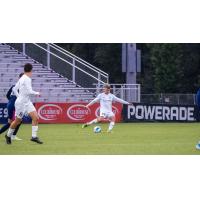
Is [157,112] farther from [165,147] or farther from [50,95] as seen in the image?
[165,147]

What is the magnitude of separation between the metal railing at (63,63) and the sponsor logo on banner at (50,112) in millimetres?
5708

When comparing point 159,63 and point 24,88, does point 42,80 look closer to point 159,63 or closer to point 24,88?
point 24,88

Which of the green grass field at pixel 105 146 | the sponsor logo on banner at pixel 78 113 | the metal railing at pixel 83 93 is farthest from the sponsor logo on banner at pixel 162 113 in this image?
the green grass field at pixel 105 146

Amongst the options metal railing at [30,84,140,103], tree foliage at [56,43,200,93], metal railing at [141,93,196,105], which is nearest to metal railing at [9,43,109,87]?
metal railing at [30,84,140,103]

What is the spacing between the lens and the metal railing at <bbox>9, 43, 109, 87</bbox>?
133 feet

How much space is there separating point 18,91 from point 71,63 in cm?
2096

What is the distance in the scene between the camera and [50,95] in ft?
129

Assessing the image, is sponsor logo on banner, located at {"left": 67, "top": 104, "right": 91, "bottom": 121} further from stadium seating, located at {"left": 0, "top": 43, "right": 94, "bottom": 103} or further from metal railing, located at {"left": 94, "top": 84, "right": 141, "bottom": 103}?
metal railing, located at {"left": 94, "top": 84, "right": 141, "bottom": 103}

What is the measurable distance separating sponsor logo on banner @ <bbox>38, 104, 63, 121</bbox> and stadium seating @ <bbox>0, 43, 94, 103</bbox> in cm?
399

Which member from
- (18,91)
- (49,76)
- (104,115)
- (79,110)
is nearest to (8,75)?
(49,76)

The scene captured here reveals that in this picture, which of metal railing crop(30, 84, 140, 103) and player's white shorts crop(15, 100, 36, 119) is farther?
metal railing crop(30, 84, 140, 103)

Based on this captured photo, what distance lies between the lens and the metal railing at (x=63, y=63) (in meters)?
40.4

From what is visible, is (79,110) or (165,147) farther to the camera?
(79,110)

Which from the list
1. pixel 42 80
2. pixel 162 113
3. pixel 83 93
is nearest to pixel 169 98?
pixel 83 93
